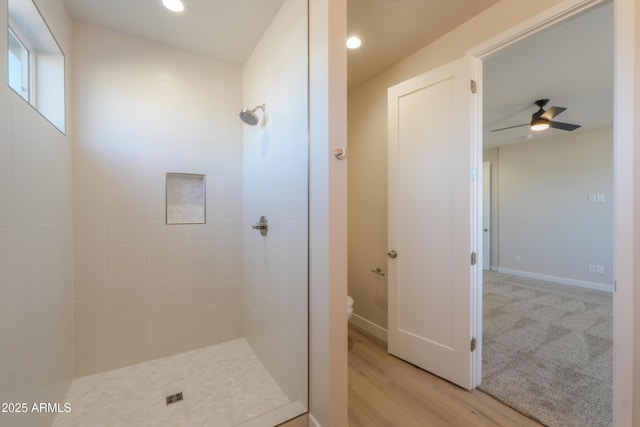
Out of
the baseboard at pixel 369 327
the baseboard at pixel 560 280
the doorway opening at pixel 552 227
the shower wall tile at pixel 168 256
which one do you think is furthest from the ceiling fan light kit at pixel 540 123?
the shower wall tile at pixel 168 256

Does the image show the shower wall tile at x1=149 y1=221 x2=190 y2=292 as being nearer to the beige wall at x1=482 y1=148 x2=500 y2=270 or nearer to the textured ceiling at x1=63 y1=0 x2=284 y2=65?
the textured ceiling at x1=63 y1=0 x2=284 y2=65

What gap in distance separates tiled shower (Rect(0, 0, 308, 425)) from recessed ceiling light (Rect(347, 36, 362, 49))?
594 millimetres

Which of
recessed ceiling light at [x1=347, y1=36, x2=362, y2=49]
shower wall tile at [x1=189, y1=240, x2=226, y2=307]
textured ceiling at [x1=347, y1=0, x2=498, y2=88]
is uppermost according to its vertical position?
textured ceiling at [x1=347, y1=0, x2=498, y2=88]

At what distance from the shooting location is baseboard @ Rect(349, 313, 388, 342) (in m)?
2.37

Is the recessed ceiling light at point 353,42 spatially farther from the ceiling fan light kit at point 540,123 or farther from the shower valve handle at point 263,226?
the ceiling fan light kit at point 540,123

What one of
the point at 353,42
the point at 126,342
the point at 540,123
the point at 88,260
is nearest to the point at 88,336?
the point at 126,342

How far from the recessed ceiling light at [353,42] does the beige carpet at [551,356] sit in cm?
267

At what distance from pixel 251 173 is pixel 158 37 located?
1.19m

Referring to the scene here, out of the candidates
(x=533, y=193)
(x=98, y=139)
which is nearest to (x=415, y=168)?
(x=98, y=139)

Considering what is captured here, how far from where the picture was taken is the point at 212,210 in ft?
7.09

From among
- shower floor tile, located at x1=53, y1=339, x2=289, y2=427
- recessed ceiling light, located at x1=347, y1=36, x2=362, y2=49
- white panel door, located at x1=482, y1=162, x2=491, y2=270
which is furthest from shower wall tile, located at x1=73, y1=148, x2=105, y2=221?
white panel door, located at x1=482, y1=162, x2=491, y2=270

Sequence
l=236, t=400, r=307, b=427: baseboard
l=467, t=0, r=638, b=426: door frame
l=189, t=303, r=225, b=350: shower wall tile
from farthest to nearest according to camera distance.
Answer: l=189, t=303, r=225, b=350: shower wall tile < l=236, t=400, r=307, b=427: baseboard < l=467, t=0, r=638, b=426: door frame

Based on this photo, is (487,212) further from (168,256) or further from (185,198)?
(168,256)

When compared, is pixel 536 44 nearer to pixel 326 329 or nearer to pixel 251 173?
pixel 251 173
